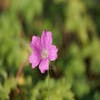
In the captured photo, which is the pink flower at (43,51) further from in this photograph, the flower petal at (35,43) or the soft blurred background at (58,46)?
the soft blurred background at (58,46)

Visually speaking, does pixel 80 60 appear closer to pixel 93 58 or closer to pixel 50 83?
pixel 93 58

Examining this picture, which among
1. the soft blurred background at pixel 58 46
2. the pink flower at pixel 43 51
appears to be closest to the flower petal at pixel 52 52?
the pink flower at pixel 43 51

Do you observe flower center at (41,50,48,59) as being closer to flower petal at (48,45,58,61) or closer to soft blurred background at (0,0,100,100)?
flower petal at (48,45,58,61)

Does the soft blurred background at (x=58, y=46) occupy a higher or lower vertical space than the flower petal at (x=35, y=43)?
higher

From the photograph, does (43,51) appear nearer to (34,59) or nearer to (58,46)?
(34,59)

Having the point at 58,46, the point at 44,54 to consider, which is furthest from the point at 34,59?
the point at 58,46

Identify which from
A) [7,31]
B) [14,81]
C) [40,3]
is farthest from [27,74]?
[40,3]

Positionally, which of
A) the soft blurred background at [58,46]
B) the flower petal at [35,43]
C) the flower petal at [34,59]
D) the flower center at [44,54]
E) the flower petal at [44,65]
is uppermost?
the soft blurred background at [58,46]
